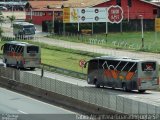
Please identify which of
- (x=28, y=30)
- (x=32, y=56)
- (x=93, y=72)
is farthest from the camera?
(x=28, y=30)

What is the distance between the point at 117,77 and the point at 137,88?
3.33m

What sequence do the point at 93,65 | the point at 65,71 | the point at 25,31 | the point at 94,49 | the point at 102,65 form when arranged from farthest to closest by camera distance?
the point at 25,31 < the point at 94,49 < the point at 65,71 < the point at 93,65 < the point at 102,65

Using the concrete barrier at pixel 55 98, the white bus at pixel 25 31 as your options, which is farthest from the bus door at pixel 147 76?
the white bus at pixel 25 31

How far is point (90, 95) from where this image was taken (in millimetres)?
39031

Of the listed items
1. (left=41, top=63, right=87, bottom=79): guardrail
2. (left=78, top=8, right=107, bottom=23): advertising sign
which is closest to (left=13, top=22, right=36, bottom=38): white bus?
(left=78, top=8, right=107, bottom=23): advertising sign

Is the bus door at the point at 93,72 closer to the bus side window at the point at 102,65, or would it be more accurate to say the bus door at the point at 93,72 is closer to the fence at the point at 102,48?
the bus side window at the point at 102,65

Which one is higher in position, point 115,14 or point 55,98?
point 115,14

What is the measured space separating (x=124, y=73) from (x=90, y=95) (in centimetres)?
1513

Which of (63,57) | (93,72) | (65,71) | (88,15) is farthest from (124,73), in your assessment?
(88,15)

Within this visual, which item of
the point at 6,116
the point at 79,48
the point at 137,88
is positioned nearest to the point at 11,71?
the point at 137,88

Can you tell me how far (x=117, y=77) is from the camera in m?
54.5

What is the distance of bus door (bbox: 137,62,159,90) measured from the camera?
170 feet

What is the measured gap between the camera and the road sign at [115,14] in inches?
4611

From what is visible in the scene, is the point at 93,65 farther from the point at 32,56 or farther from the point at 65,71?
the point at 32,56
